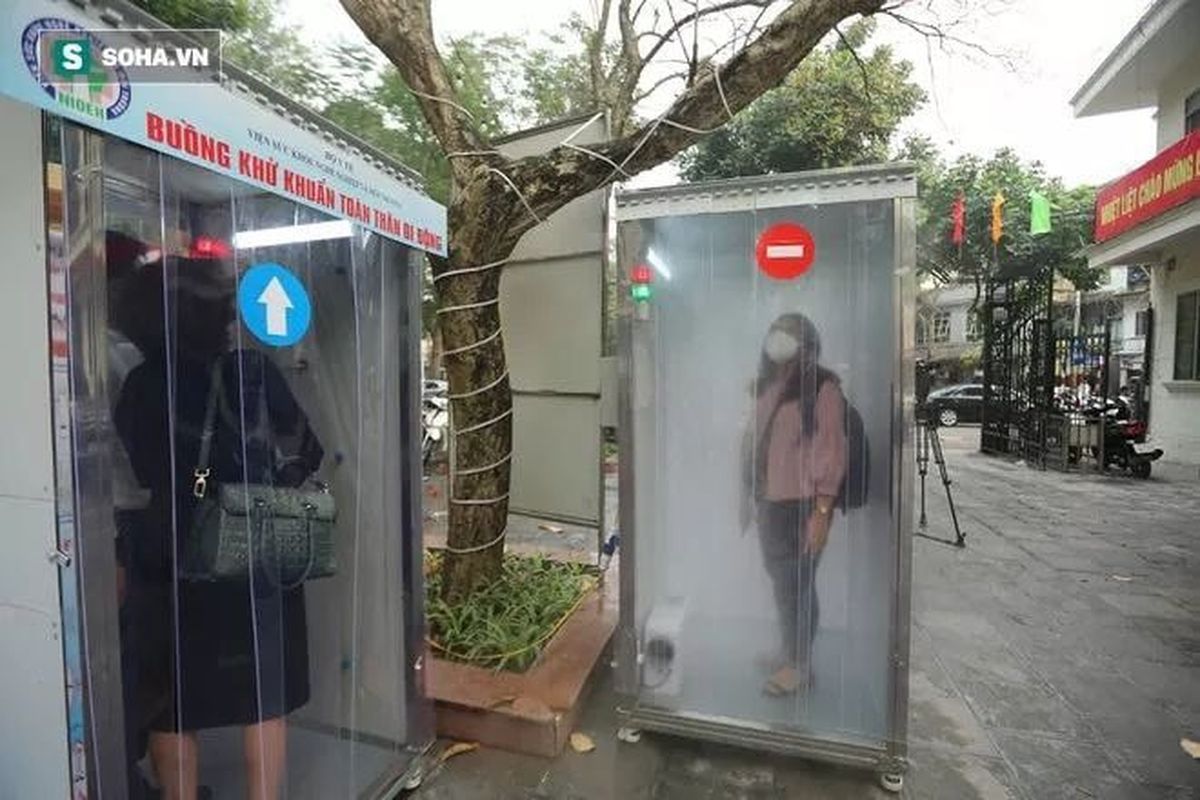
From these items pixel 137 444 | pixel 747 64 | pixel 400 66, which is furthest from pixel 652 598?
pixel 400 66

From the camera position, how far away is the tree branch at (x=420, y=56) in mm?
3510

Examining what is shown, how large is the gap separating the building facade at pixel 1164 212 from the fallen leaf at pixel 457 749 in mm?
9512

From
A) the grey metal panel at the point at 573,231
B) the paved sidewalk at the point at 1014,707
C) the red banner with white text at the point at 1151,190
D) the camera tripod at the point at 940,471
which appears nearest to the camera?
the paved sidewalk at the point at 1014,707

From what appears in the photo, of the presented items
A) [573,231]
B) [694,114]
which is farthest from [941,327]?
[694,114]

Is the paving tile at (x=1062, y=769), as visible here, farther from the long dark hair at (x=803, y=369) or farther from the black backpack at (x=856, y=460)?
the long dark hair at (x=803, y=369)

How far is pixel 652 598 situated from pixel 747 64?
259 cm

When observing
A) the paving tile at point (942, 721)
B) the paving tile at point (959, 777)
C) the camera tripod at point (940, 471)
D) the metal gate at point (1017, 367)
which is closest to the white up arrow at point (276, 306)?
the paving tile at point (959, 777)

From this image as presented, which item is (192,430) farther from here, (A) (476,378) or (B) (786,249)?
(B) (786,249)

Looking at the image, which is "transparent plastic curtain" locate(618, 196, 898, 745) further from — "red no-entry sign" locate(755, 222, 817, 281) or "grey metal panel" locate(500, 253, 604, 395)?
"grey metal panel" locate(500, 253, 604, 395)

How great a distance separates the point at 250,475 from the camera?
2.00 metres

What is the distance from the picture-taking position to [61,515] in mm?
1522

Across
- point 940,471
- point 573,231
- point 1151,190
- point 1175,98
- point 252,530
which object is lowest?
point 940,471

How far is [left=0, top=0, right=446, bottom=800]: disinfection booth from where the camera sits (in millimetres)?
1507

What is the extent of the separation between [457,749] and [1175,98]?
13.5 m
